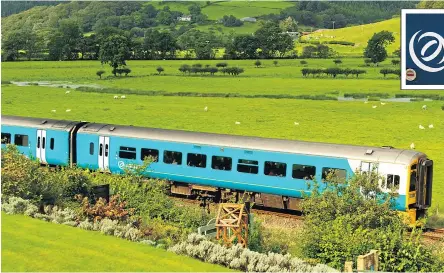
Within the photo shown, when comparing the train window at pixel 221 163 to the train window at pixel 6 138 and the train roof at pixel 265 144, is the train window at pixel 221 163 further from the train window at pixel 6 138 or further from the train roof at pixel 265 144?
the train window at pixel 6 138

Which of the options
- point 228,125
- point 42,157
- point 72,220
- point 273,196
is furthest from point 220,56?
point 72,220

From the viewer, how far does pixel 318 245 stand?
22.0m

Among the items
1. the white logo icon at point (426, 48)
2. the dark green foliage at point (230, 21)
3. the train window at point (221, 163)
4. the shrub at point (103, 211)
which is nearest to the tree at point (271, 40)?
the dark green foliage at point (230, 21)

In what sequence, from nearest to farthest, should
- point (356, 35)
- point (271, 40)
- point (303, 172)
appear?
point (303, 172) → point (271, 40) → point (356, 35)

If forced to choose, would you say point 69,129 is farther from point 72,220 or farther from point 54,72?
point 54,72

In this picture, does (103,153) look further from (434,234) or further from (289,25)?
(289,25)

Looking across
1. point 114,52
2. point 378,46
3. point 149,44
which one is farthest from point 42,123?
point 378,46

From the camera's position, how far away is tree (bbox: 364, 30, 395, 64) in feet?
321

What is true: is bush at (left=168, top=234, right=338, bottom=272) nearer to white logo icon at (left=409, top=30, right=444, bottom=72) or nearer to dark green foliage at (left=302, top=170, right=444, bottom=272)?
dark green foliage at (left=302, top=170, right=444, bottom=272)

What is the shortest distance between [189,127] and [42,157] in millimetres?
20557

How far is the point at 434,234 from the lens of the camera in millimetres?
27172

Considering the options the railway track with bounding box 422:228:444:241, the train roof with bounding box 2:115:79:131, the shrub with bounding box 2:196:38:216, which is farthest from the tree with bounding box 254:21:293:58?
the shrub with bounding box 2:196:38:216

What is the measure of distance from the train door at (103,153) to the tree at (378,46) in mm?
66504

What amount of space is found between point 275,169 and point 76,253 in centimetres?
1303
